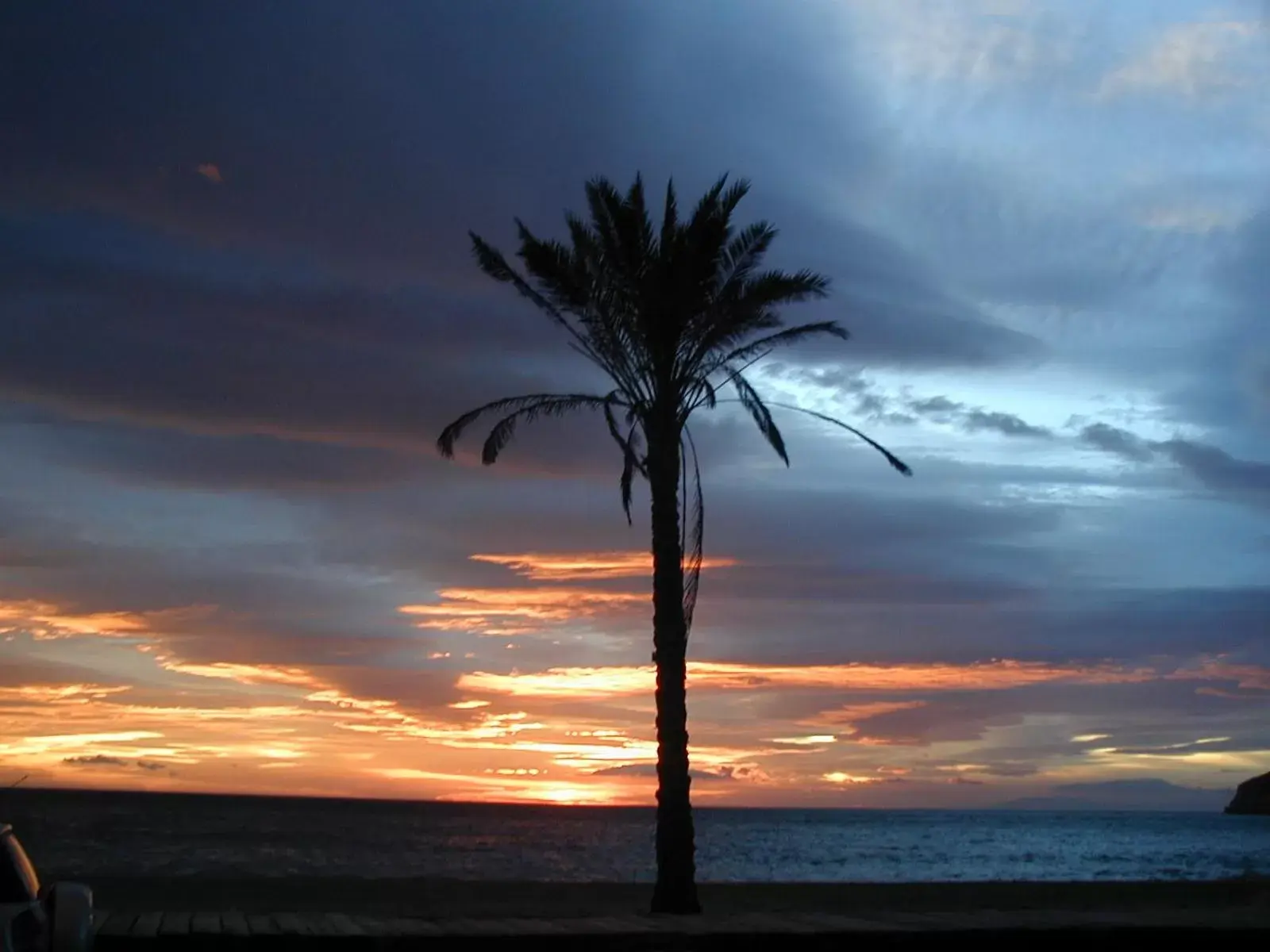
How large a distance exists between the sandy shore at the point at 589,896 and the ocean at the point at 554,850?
4787 mm

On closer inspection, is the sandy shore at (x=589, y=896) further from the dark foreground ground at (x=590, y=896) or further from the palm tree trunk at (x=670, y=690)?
the palm tree trunk at (x=670, y=690)

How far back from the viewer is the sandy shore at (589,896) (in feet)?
74.6

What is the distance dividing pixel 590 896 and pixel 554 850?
46.1 metres

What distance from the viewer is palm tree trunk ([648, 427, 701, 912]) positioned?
1641cm

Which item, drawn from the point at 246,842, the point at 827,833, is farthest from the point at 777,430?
the point at 827,833

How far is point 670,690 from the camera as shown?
17.0 metres

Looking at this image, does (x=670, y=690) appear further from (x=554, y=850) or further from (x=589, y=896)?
(x=554, y=850)

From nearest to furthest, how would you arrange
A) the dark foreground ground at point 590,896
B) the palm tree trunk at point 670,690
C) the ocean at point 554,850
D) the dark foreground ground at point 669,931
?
1. the dark foreground ground at point 669,931
2. the palm tree trunk at point 670,690
3. the dark foreground ground at point 590,896
4. the ocean at point 554,850

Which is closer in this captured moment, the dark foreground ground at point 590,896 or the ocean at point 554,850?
the dark foreground ground at point 590,896

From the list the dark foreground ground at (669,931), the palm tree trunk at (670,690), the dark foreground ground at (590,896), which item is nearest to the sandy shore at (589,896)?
the dark foreground ground at (590,896)

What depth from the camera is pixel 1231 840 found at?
108 meters

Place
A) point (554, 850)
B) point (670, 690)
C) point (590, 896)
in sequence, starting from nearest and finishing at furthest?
1. point (670, 690)
2. point (590, 896)
3. point (554, 850)

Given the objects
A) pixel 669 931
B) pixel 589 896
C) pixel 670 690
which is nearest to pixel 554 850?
pixel 589 896

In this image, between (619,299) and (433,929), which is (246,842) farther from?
(433,929)
